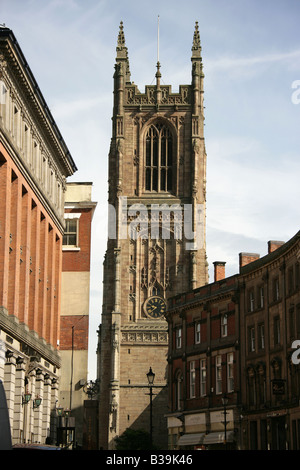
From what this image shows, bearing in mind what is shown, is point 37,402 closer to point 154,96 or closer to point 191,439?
point 191,439

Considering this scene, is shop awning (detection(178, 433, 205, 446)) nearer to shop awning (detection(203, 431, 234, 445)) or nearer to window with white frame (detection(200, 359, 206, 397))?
shop awning (detection(203, 431, 234, 445))

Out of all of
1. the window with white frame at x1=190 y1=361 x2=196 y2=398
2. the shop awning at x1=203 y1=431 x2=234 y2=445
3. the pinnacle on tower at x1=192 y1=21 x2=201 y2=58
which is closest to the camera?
the shop awning at x1=203 y1=431 x2=234 y2=445

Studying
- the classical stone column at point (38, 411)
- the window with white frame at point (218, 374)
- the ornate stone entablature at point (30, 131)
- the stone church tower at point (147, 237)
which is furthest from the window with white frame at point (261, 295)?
the stone church tower at point (147, 237)

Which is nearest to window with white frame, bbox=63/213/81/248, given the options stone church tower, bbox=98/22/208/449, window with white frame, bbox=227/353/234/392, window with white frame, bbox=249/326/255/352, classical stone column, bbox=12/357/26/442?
window with white frame, bbox=227/353/234/392

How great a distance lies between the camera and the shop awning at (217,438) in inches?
2394

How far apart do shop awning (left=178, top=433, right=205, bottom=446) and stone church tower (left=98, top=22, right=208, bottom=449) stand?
127 ft

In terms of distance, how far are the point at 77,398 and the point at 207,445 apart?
16.5 meters

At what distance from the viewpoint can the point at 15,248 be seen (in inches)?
1945

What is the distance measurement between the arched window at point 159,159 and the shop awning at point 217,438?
5578 cm

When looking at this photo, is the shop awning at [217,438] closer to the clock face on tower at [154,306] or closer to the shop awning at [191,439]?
the shop awning at [191,439]

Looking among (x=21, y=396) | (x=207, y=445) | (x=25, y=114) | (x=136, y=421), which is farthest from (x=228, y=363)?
(x=136, y=421)

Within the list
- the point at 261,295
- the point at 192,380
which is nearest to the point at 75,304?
the point at 192,380

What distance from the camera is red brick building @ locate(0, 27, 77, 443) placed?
46.5 meters
